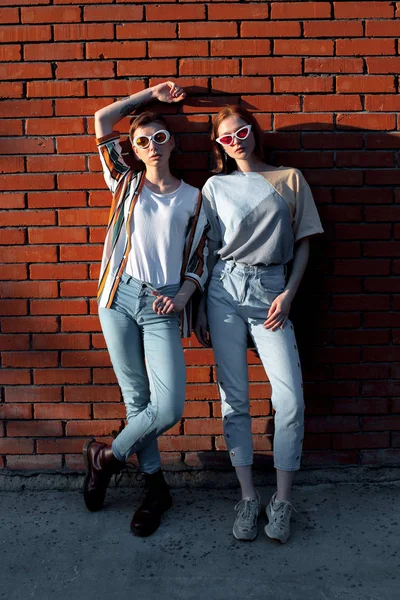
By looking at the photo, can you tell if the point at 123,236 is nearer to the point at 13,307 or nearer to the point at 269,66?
the point at 13,307

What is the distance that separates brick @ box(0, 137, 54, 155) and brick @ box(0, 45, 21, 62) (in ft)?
1.35

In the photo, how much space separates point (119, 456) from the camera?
114 inches

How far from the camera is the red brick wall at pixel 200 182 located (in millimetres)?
3143

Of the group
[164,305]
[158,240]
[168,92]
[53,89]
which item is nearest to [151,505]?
[164,305]

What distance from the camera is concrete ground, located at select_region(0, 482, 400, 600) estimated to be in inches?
95.8

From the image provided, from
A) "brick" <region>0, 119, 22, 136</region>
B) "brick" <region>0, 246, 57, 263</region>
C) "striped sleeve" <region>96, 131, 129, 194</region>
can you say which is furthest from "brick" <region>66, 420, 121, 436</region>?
"brick" <region>0, 119, 22, 136</region>

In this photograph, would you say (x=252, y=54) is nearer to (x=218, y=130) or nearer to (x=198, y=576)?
(x=218, y=130)

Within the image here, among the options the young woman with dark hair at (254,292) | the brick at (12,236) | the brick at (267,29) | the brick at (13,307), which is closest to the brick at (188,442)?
the young woman with dark hair at (254,292)

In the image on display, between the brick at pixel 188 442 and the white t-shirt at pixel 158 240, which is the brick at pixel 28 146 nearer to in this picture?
the white t-shirt at pixel 158 240

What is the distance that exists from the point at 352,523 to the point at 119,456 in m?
1.16

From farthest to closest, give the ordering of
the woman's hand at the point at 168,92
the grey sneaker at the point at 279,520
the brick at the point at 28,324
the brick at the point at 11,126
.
Answer: the brick at the point at 28,324 → the brick at the point at 11,126 → the woman's hand at the point at 168,92 → the grey sneaker at the point at 279,520

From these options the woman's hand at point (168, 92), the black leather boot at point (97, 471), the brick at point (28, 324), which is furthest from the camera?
the brick at point (28, 324)

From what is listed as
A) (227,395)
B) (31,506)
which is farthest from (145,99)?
(31,506)

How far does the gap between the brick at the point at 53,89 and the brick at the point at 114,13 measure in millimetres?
342
